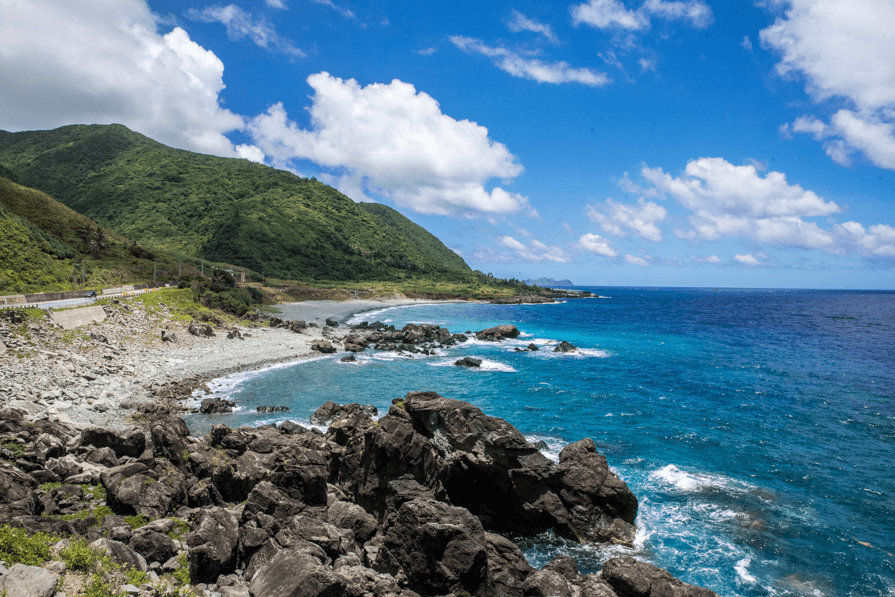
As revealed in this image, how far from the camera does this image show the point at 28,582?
8.69 metres

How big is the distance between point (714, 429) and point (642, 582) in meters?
22.5

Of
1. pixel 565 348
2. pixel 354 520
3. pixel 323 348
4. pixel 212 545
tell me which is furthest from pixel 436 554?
pixel 565 348

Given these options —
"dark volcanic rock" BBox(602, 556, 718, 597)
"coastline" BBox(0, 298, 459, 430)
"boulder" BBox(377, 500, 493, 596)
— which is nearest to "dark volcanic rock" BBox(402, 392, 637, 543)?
"dark volcanic rock" BBox(602, 556, 718, 597)

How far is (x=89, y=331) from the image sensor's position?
40688mm

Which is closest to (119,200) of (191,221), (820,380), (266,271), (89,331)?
(191,221)

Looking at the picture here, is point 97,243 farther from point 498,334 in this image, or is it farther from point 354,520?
point 354,520

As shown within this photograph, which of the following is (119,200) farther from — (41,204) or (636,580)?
(636,580)

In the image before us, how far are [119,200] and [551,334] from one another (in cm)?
21916

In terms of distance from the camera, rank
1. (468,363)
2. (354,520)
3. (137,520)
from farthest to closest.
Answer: (468,363)
(354,520)
(137,520)

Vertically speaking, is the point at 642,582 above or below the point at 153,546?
below

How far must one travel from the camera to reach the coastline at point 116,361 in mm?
26859

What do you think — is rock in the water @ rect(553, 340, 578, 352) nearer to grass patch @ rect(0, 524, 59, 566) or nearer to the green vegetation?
the green vegetation

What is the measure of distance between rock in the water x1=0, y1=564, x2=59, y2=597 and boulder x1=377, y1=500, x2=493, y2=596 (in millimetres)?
8186

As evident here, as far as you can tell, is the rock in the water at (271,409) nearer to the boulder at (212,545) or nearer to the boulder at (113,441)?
the boulder at (113,441)
